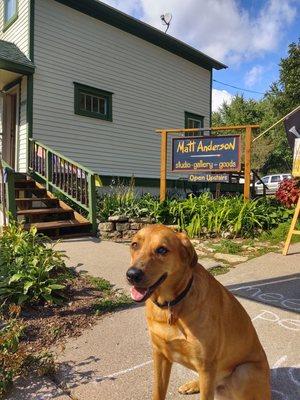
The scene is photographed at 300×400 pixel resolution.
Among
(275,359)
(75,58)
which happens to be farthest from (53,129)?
(275,359)

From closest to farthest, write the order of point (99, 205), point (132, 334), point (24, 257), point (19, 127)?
1. point (132, 334)
2. point (24, 257)
3. point (99, 205)
4. point (19, 127)

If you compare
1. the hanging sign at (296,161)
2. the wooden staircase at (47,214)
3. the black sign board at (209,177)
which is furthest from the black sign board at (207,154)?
the wooden staircase at (47,214)

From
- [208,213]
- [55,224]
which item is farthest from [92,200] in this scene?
[208,213]

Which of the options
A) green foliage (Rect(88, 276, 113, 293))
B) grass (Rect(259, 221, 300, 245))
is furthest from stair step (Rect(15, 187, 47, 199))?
grass (Rect(259, 221, 300, 245))

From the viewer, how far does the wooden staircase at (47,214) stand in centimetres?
852

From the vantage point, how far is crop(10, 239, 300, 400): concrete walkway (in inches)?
115

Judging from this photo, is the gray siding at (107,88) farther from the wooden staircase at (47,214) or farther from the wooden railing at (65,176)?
the wooden staircase at (47,214)

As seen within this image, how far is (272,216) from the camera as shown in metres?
8.68

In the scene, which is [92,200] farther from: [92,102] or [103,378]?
[103,378]

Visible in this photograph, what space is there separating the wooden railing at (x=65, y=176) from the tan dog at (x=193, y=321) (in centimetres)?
655

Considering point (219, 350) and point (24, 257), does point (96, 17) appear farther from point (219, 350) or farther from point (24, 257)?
point (219, 350)

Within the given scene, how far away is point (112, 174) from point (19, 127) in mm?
3257

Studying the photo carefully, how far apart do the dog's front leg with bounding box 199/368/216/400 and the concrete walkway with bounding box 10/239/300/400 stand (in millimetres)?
658

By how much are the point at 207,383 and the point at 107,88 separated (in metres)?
11.9
